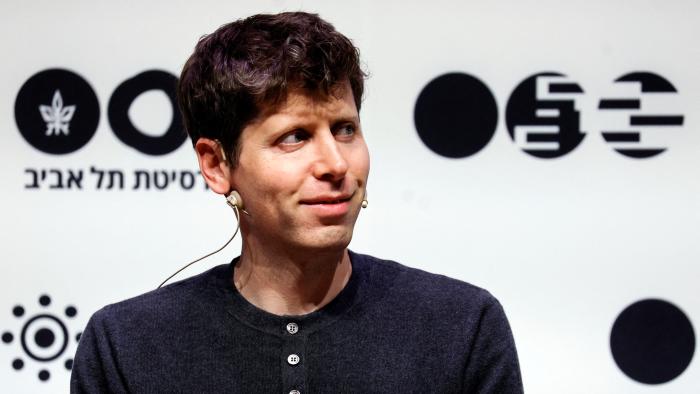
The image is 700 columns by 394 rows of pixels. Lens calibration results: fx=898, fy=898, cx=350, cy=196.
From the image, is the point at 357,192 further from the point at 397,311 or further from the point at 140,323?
the point at 140,323

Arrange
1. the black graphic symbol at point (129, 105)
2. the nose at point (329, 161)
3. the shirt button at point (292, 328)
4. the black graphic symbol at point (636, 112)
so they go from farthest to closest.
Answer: the black graphic symbol at point (129, 105) → the black graphic symbol at point (636, 112) → the shirt button at point (292, 328) → the nose at point (329, 161)

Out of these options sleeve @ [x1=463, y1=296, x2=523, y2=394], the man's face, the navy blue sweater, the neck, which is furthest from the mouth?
sleeve @ [x1=463, y1=296, x2=523, y2=394]

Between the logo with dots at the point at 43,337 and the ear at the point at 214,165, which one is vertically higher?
the ear at the point at 214,165

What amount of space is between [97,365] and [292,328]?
347 millimetres

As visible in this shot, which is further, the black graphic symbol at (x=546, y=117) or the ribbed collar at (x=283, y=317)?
the black graphic symbol at (x=546, y=117)

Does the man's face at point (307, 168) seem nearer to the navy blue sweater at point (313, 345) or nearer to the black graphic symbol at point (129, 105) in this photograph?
the navy blue sweater at point (313, 345)

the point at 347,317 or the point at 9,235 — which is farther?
the point at 9,235

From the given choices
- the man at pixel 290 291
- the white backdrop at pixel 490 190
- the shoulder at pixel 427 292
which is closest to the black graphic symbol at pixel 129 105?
the white backdrop at pixel 490 190

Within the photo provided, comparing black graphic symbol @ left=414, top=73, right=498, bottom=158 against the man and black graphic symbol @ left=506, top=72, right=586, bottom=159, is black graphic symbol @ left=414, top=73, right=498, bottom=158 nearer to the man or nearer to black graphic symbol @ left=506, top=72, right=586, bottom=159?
black graphic symbol @ left=506, top=72, right=586, bottom=159

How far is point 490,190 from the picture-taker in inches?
90.7

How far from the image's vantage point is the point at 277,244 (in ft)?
4.89

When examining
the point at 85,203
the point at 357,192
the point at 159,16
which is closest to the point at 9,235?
the point at 85,203

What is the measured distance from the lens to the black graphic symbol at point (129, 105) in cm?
239

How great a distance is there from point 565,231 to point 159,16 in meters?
1.20
